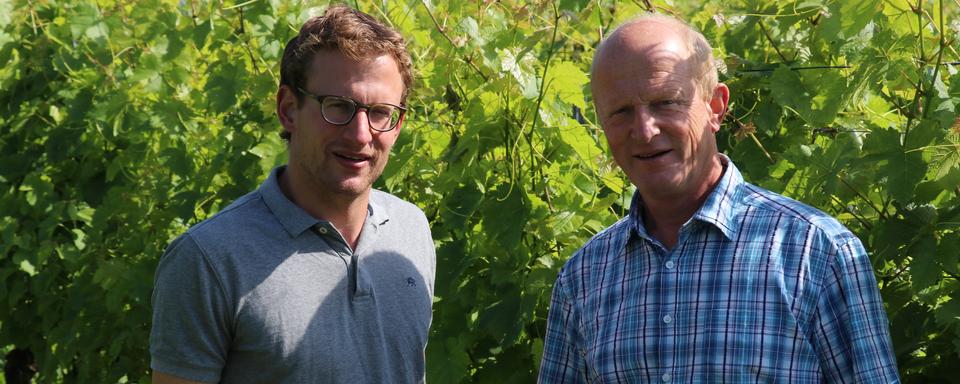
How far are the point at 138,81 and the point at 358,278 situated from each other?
2.50m

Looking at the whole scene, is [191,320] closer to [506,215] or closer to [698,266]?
[698,266]

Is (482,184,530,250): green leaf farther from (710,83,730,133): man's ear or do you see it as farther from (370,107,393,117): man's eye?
(710,83,730,133): man's ear

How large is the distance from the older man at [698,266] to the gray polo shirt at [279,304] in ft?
1.42

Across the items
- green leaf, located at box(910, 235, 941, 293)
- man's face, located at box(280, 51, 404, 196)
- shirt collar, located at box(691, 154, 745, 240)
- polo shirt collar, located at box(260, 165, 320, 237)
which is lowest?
green leaf, located at box(910, 235, 941, 293)

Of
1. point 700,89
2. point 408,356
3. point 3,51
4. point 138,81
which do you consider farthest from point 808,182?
point 3,51

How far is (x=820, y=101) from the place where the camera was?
2963mm

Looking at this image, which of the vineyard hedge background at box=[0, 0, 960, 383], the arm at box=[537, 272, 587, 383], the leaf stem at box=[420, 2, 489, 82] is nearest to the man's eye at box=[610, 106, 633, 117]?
the arm at box=[537, 272, 587, 383]

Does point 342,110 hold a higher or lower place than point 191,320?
higher

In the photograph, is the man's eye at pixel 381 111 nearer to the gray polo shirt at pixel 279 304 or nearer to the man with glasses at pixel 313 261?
the man with glasses at pixel 313 261

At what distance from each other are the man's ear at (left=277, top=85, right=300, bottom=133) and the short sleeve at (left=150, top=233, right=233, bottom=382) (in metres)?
0.38

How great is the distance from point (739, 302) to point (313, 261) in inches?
36.4

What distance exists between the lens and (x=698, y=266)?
7.61 feet

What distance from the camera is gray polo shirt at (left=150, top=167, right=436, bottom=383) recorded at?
2.43 metres

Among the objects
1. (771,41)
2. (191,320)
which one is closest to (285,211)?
(191,320)
